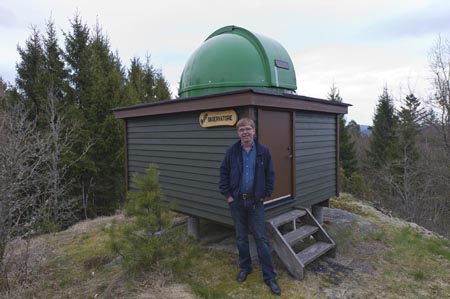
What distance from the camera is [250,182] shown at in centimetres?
337

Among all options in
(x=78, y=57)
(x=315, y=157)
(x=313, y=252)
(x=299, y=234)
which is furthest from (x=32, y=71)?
(x=313, y=252)

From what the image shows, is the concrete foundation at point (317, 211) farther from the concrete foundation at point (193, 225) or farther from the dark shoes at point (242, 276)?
the dark shoes at point (242, 276)

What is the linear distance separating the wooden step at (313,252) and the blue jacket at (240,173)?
117 cm

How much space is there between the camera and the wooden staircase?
368 centimetres

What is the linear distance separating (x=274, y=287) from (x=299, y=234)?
40.6 inches

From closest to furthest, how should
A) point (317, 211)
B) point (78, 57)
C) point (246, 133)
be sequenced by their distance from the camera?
1. point (246, 133)
2. point (317, 211)
3. point (78, 57)

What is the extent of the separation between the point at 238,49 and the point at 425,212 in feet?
51.1

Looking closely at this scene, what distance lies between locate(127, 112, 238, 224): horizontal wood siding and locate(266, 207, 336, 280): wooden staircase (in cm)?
71

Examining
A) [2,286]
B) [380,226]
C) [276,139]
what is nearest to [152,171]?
[276,139]

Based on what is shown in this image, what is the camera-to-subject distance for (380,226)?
6137mm

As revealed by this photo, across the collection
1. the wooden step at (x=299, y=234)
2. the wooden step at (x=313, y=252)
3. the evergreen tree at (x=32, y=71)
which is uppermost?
the evergreen tree at (x=32, y=71)

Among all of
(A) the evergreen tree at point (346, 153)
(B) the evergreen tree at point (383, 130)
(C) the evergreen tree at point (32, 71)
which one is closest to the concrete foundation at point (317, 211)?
(C) the evergreen tree at point (32, 71)

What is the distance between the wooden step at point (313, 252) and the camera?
382cm

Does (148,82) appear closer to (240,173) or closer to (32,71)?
(32,71)
